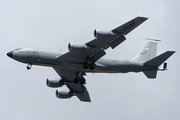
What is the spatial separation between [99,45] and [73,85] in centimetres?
1311

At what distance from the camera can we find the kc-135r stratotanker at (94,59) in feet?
198

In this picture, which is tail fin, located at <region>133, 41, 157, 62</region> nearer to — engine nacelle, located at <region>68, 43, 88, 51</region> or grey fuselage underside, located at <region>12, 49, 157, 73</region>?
grey fuselage underside, located at <region>12, 49, 157, 73</region>

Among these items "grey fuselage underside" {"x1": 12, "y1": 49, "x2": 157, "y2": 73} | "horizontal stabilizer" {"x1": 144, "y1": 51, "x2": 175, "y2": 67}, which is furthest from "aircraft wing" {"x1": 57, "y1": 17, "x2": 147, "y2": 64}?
"horizontal stabilizer" {"x1": 144, "y1": 51, "x2": 175, "y2": 67}

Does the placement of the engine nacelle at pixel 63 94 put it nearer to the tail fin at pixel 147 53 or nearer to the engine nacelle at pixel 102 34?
the tail fin at pixel 147 53

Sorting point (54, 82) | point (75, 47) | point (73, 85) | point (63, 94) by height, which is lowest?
point (63, 94)

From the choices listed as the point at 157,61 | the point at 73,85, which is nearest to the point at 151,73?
the point at 157,61

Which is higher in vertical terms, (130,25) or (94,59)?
(130,25)

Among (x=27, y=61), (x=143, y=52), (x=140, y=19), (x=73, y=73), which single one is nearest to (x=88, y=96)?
(x=73, y=73)

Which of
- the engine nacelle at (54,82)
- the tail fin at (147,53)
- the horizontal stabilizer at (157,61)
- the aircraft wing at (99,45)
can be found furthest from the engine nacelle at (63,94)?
the horizontal stabilizer at (157,61)

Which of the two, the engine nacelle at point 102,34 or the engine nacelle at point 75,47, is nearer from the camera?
the engine nacelle at point 102,34

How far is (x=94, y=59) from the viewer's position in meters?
64.6

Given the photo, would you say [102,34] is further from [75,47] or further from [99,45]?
[75,47]

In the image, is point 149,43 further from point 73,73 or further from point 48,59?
point 48,59

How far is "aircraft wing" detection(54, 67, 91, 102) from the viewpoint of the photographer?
2778 inches
